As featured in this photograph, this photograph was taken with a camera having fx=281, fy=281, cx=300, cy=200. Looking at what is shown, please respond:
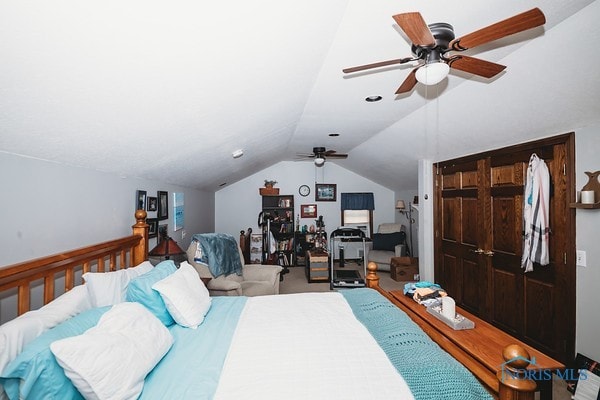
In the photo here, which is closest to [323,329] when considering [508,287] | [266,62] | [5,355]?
[5,355]

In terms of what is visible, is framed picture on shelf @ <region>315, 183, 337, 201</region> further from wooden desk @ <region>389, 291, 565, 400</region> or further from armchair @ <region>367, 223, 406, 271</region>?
wooden desk @ <region>389, 291, 565, 400</region>

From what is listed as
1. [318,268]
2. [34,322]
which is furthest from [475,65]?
[318,268]

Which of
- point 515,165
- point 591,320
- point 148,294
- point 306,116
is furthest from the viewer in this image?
point 306,116

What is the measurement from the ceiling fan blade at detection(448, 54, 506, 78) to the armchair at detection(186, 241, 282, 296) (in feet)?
9.05

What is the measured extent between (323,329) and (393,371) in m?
0.52

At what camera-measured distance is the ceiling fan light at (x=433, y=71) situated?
145cm

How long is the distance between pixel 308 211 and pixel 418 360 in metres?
5.60

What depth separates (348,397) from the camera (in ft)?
3.70

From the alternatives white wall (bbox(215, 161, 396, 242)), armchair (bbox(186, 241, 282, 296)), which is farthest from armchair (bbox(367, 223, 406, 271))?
armchair (bbox(186, 241, 282, 296))

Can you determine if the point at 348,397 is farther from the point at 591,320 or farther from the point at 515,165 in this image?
the point at 515,165

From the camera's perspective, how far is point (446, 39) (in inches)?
57.2

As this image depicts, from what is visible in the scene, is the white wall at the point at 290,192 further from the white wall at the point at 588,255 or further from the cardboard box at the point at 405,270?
the white wall at the point at 588,255

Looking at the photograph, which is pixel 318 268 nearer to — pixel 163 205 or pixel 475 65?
pixel 163 205

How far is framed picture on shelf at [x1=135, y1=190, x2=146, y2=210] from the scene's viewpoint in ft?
9.09
